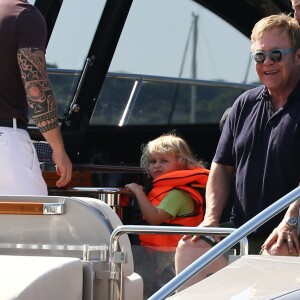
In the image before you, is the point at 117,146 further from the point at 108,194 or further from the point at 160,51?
the point at 108,194

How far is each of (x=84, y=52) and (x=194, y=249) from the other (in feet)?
7.25

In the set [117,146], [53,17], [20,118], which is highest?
[53,17]

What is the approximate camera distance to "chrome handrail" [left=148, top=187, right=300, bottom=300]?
2.84 meters

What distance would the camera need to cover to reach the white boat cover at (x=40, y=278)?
299 centimetres

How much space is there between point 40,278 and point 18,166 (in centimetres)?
118

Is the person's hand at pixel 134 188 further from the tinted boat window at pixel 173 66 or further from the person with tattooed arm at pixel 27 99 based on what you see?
the tinted boat window at pixel 173 66

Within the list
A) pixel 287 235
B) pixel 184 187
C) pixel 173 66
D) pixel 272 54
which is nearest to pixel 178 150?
pixel 184 187

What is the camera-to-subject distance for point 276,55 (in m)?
4.07

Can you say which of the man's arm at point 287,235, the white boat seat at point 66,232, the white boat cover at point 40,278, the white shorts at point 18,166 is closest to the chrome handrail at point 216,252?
the white boat cover at point 40,278

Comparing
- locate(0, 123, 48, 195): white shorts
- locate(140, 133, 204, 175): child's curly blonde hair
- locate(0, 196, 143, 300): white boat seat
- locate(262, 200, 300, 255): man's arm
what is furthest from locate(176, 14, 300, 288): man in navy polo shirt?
locate(140, 133, 204, 175): child's curly blonde hair

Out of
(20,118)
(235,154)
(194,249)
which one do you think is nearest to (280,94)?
(235,154)

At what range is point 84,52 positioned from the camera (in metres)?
5.77

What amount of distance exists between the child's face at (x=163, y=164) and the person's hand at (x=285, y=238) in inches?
59.0

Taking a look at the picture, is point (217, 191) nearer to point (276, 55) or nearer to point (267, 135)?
point (267, 135)
